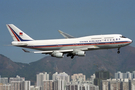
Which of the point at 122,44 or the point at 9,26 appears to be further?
the point at 9,26

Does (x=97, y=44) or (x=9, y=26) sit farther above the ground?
(x=9, y=26)

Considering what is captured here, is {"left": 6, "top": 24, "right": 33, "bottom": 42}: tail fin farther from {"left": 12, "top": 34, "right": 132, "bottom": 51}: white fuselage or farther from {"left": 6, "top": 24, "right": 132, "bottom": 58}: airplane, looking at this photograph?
{"left": 12, "top": 34, "right": 132, "bottom": 51}: white fuselage

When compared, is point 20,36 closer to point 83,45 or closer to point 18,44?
point 18,44

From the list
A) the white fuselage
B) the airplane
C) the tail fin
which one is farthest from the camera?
the tail fin

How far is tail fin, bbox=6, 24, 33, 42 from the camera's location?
101438mm

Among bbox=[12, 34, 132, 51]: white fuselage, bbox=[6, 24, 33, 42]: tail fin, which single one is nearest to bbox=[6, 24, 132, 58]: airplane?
bbox=[12, 34, 132, 51]: white fuselage

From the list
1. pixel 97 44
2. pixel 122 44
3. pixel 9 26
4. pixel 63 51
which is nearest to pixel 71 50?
pixel 63 51

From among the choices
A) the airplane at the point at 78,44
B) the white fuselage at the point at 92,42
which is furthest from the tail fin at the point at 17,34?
the white fuselage at the point at 92,42

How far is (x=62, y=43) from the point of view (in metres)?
94.0

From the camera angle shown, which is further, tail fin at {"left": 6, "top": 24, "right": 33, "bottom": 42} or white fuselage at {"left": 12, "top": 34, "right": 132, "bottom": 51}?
tail fin at {"left": 6, "top": 24, "right": 33, "bottom": 42}

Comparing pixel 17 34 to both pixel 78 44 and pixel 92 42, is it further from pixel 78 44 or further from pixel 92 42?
pixel 92 42

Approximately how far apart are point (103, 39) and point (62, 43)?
43.7 ft

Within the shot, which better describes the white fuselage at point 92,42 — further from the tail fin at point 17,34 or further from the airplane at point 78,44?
the tail fin at point 17,34

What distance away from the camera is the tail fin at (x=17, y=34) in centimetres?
10144
